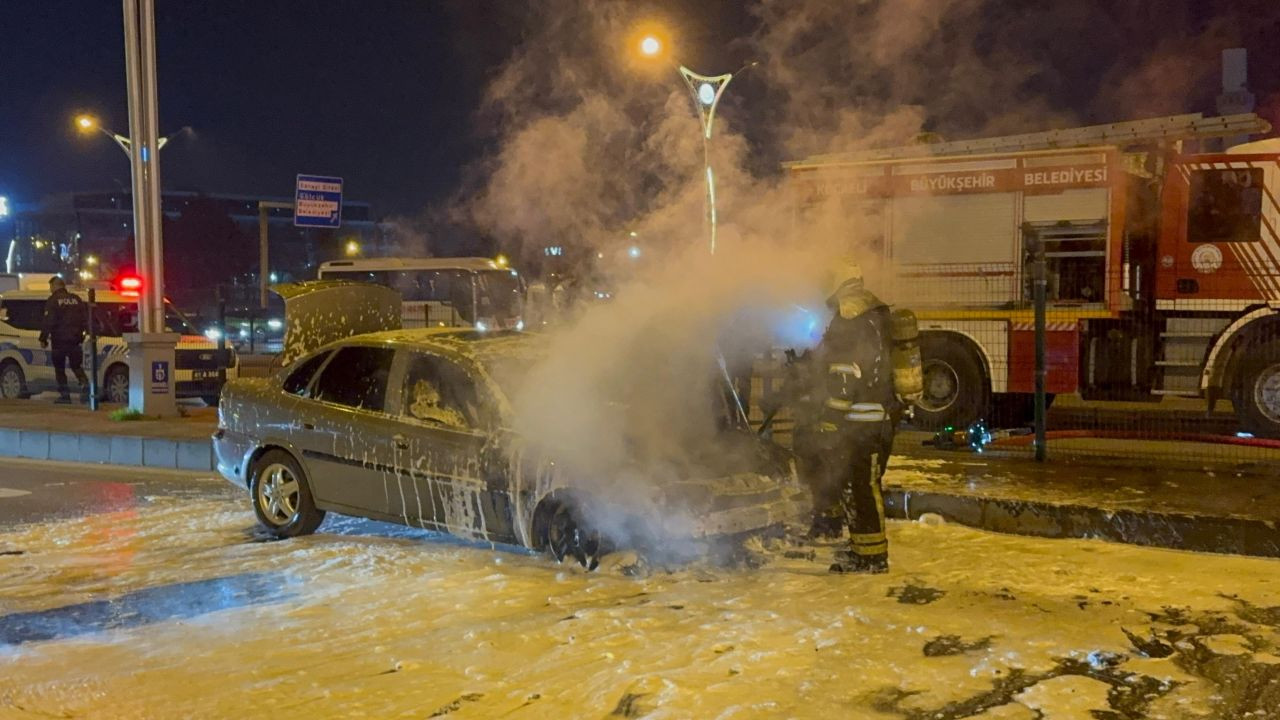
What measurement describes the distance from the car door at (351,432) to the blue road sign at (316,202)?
22641mm

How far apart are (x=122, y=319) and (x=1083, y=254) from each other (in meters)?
15.3

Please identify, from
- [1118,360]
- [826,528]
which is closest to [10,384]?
[826,528]

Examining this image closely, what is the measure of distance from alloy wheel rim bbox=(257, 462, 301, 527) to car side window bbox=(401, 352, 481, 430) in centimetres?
121

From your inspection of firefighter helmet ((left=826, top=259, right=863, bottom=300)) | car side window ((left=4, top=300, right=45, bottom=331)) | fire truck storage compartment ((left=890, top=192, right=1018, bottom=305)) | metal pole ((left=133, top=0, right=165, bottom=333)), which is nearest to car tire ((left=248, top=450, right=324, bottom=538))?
firefighter helmet ((left=826, top=259, right=863, bottom=300))

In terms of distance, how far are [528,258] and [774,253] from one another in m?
6.56

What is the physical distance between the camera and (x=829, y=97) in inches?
453

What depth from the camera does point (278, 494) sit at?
7.38 m

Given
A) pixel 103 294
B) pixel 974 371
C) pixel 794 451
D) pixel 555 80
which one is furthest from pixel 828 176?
pixel 103 294

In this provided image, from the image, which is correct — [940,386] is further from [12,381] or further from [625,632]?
[12,381]

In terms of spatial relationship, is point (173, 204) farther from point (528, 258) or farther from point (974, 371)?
point (974, 371)

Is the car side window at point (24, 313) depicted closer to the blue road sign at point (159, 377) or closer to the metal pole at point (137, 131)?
the blue road sign at point (159, 377)

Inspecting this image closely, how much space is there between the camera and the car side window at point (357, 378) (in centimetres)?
697

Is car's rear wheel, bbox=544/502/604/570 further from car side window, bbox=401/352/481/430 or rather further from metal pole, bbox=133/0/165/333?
metal pole, bbox=133/0/165/333

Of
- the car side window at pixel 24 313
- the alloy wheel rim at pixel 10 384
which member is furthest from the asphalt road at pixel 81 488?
the alloy wheel rim at pixel 10 384
